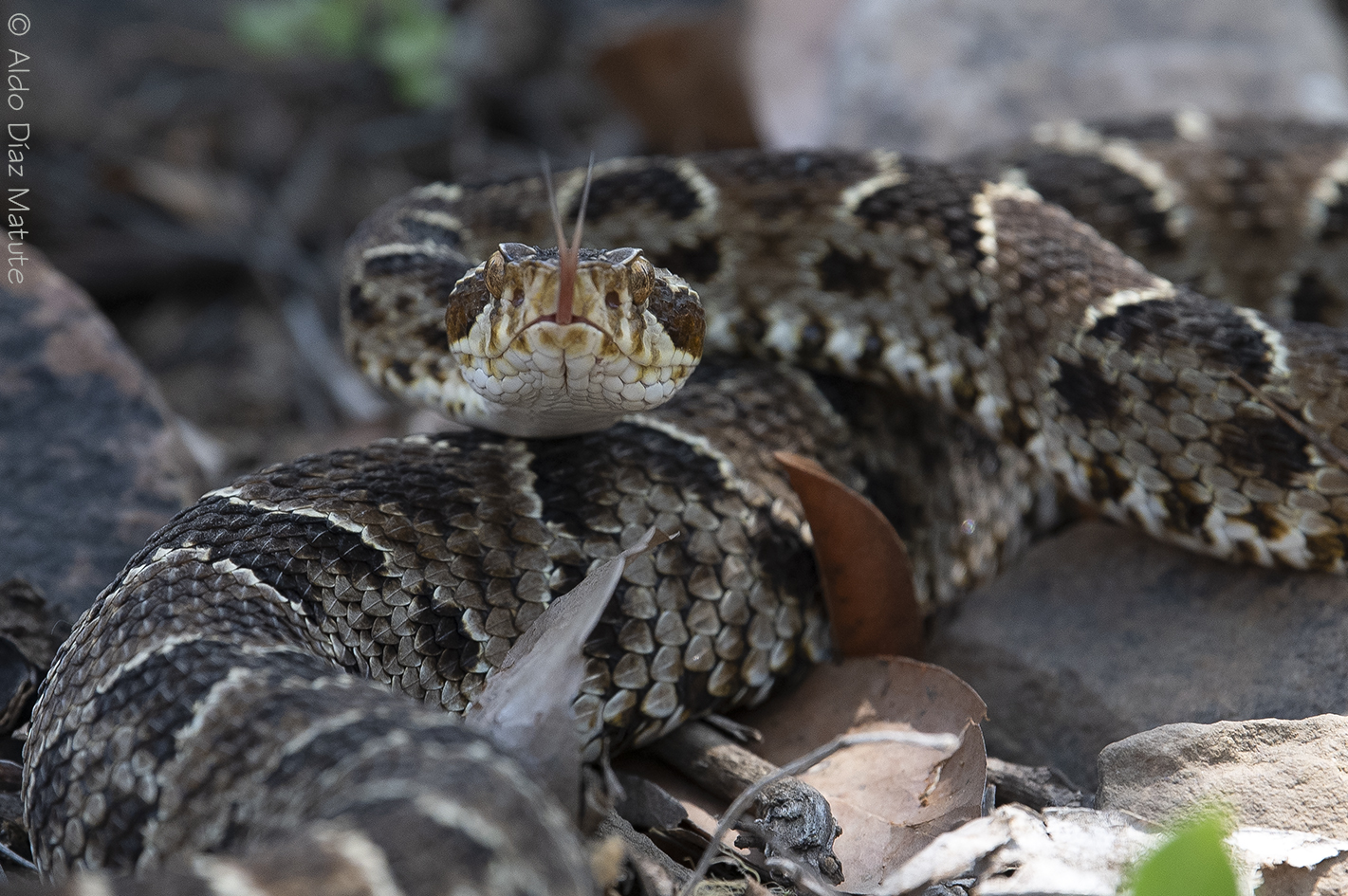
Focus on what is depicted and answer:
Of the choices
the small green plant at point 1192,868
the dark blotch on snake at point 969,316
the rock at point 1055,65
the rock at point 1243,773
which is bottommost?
the rock at point 1243,773

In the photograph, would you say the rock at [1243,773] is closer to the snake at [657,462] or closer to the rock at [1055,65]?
the snake at [657,462]

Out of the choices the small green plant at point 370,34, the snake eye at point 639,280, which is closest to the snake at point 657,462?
the snake eye at point 639,280

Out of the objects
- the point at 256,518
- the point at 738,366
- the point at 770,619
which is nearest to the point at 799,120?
the point at 738,366

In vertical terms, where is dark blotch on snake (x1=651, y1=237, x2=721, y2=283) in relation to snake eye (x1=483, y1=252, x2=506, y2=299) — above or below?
below

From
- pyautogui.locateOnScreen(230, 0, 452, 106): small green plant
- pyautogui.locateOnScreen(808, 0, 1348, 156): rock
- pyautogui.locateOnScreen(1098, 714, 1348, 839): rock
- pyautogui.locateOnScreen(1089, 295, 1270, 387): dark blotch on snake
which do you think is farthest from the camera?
pyautogui.locateOnScreen(230, 0, 452, 106): small green plant

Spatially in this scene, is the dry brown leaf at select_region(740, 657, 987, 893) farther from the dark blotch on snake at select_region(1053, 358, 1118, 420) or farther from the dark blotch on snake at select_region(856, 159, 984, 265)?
the dark blotch on snake at select_region(856, 159, 984, 265)

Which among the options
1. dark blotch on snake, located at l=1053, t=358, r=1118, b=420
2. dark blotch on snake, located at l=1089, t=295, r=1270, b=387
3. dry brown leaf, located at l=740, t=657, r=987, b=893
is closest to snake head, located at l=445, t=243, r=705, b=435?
dry brown leaf, located at l=740, t=657, r=987, b=893

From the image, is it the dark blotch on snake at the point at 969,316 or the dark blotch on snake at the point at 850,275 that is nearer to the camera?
the dark blotch on snake at the point at 969,316
